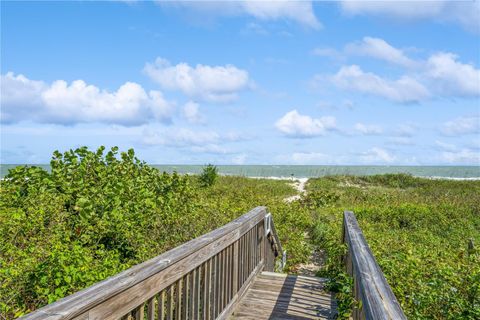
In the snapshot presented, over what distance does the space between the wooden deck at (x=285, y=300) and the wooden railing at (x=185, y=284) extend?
166 mm

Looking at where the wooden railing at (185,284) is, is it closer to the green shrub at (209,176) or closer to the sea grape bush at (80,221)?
the sea grape bush at (80,221)

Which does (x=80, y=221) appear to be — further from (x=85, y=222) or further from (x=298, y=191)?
(x=298, y=191)

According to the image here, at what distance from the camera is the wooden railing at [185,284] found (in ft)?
5.70

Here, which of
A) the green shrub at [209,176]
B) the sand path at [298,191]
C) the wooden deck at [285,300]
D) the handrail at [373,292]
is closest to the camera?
the handrail at [373,292]

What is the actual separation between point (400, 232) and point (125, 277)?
12167 mm

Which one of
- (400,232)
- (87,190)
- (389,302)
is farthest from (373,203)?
(389,302)

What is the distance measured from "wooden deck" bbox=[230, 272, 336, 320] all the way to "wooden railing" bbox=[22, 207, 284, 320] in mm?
166

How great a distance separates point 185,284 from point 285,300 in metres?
2.47

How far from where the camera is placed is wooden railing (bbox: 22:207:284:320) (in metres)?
1.74

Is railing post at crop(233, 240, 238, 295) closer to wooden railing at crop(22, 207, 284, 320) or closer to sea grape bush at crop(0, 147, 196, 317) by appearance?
wooden railing at crop(22, 207, 284, 320)

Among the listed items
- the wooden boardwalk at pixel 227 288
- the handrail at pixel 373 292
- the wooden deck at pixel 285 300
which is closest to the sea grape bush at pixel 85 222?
the wooden boardwalk at pixel 227 288

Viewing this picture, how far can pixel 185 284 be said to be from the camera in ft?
9.77

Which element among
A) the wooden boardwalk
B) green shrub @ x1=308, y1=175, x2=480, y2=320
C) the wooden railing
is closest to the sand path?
green shrub @ x1=308, y1=175, x2=480, y2=320

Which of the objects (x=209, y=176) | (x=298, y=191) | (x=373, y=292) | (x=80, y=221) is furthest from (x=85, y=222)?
(x=298, y=191)
